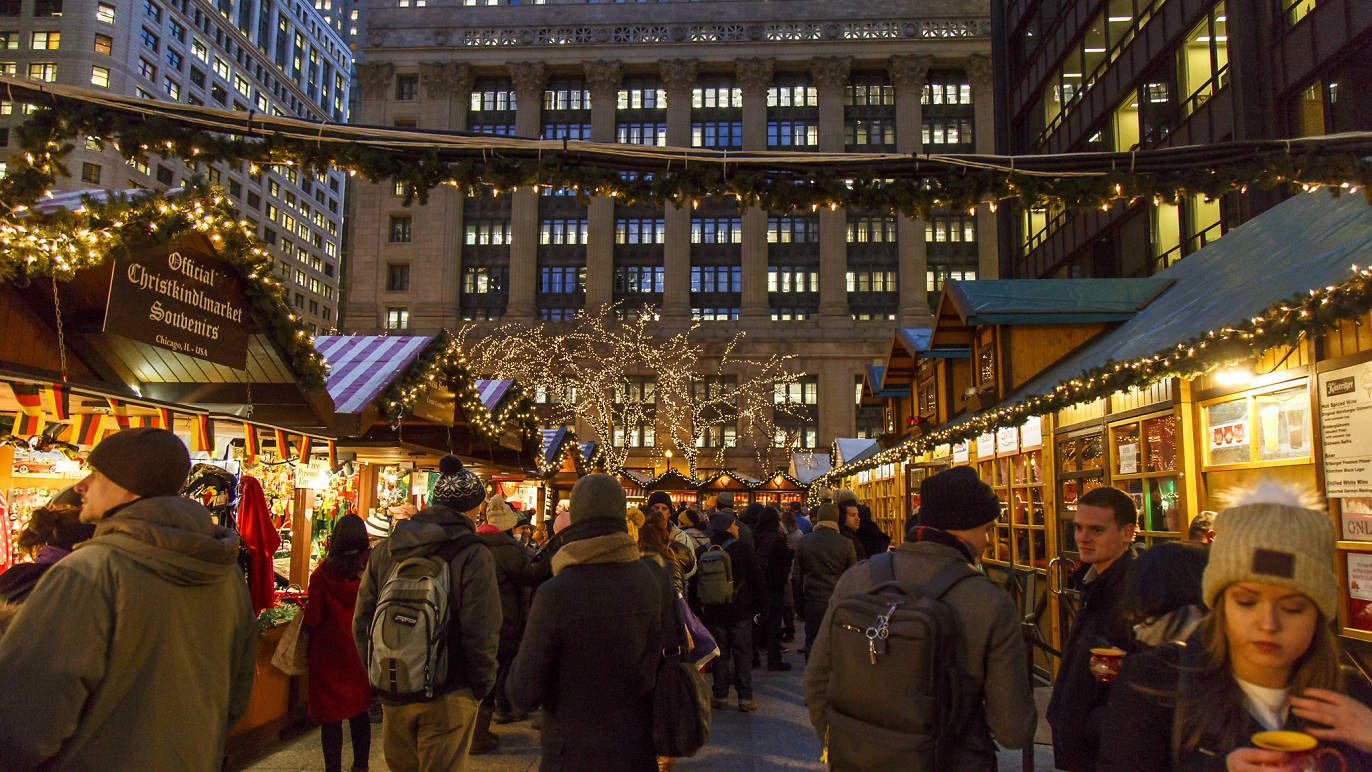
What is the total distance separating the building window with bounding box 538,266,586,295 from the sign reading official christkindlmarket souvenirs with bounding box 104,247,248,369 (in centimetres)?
4902

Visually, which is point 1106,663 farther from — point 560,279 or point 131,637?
point 560,279

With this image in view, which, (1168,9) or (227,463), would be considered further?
(1168,9)

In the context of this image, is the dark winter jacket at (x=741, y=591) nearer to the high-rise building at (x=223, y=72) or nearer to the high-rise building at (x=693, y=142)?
the high-rise building at (x=693, y=142)

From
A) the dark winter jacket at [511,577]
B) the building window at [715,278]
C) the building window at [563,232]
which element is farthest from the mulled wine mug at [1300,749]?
the building window at [563,232]

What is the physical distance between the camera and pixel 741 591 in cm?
852

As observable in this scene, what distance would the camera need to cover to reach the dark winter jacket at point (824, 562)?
845cm

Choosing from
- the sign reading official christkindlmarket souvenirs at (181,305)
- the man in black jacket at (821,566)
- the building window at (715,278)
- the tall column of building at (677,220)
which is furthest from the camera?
the building window at (715,278)

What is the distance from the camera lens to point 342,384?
1013 cm

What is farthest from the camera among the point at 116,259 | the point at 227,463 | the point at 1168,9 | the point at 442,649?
the point at 1168,9

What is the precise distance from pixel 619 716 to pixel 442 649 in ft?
4.09

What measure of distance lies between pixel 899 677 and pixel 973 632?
12.8 inches

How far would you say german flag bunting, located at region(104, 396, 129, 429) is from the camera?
621cm

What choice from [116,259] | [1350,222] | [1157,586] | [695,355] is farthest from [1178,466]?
[695,355]

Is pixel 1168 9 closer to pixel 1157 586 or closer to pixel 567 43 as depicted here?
pixel 1157 586
